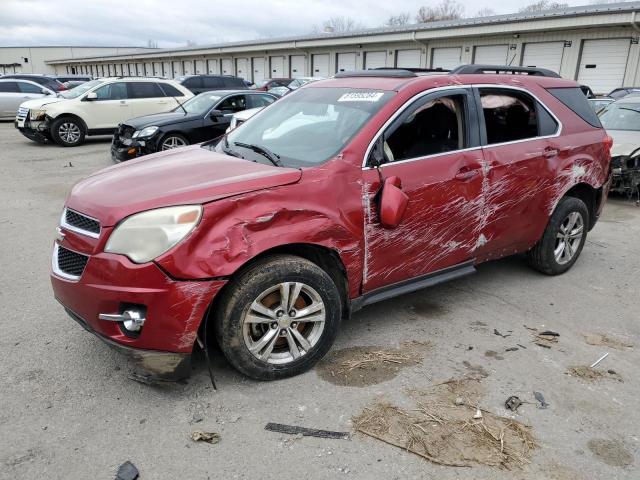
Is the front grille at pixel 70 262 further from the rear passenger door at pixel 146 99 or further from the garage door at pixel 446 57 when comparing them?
the garage door at pixel 446 57

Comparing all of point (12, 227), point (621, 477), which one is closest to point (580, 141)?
point (621, 477)

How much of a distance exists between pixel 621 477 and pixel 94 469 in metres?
2.55

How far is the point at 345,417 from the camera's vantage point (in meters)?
2.86

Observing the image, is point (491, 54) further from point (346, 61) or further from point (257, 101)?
point (257, 101)

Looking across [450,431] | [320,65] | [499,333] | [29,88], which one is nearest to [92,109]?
[29,88]

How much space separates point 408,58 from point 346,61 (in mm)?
5338

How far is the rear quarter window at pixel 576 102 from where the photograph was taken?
4.69m

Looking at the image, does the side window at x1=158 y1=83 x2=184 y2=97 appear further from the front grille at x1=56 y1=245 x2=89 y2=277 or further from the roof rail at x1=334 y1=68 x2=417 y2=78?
the front grille at x1=56 y1=245 x2=89 y2=277

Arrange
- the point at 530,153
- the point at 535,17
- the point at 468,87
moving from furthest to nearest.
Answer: the point at 535,17
the point at 530,153
the point at 468,87

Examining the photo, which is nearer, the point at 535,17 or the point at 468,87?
the point at 468,87

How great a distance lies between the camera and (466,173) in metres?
3.82

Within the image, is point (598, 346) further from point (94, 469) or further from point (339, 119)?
point (94, 469)

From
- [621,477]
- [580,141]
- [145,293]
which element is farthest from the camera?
[580,141]

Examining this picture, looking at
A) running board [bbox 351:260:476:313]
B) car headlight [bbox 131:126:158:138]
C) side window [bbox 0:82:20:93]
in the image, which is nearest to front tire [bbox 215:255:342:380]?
running board [bbox 351:260:476:313]
